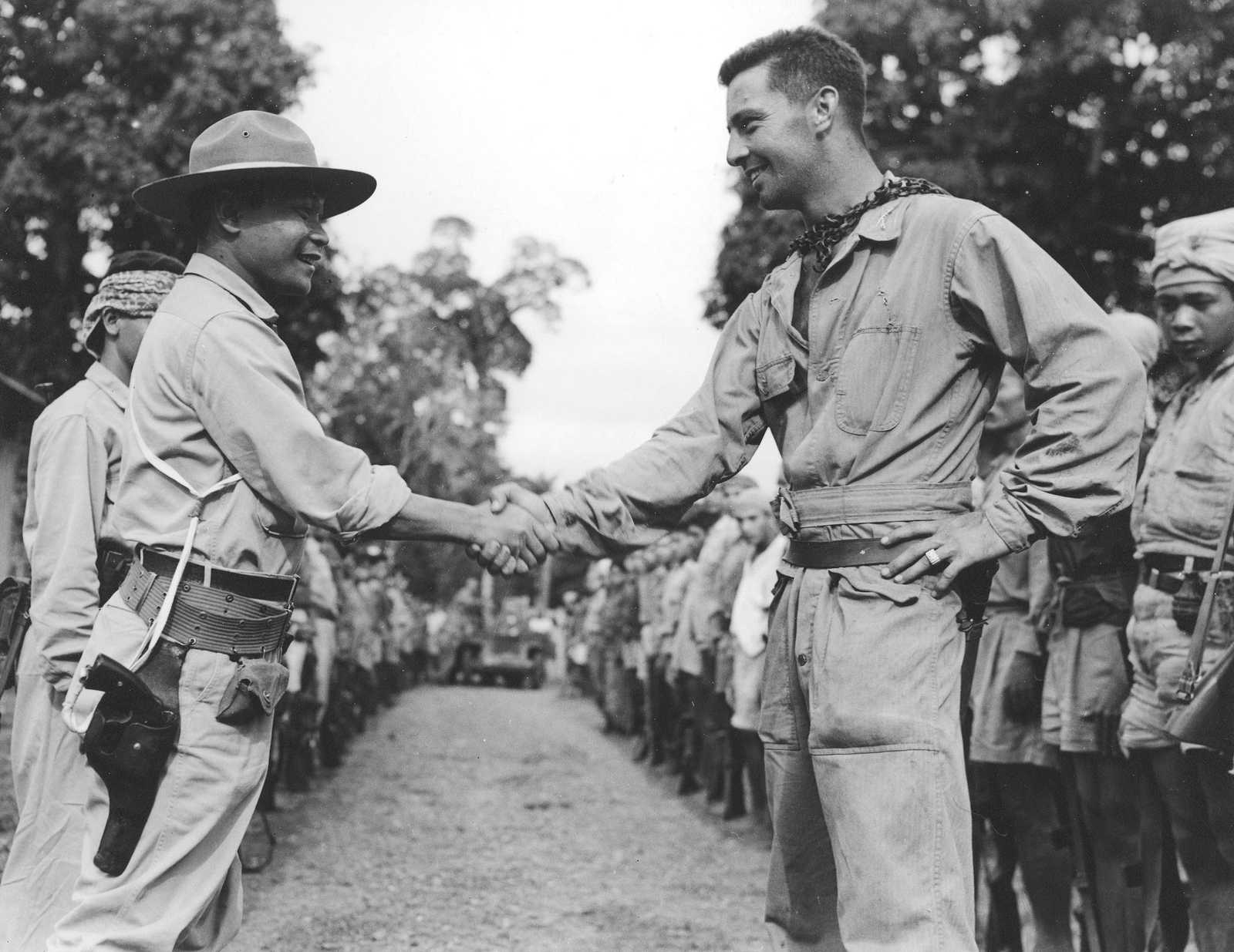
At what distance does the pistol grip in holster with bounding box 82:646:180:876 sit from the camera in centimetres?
310

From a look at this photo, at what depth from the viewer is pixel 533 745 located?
17.8 metres

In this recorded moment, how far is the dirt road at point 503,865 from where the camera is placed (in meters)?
6.61

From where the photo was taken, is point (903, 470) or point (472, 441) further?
point (472, 441)

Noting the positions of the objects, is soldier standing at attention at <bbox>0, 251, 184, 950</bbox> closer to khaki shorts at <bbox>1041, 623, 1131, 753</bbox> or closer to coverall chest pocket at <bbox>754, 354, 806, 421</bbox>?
coverall chest pocket at <bbox>754, 354, 806, 421</bbox>

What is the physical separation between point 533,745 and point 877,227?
15127mm

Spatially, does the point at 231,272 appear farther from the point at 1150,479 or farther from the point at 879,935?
the point at 1150,479

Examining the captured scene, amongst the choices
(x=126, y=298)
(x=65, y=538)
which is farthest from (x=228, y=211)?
(x=126, y=298)

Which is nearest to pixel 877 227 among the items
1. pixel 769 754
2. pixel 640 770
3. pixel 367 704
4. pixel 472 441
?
pixel 769 754

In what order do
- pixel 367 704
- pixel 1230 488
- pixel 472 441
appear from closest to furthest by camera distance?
pixel 1230 488 → pixel 367 704 → pixel 472 441

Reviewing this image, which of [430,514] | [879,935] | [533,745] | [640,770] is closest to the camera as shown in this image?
[879,935]

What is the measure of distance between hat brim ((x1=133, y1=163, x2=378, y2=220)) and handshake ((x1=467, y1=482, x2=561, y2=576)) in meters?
0.90

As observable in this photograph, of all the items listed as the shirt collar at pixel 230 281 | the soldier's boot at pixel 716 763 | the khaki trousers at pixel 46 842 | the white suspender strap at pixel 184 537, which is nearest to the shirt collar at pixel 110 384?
the khaki trousers at pixel 46 842

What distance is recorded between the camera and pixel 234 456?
10.8ft

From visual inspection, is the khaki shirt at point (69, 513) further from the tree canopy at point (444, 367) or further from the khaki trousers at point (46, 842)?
the tree canopy at point (444, 367)
